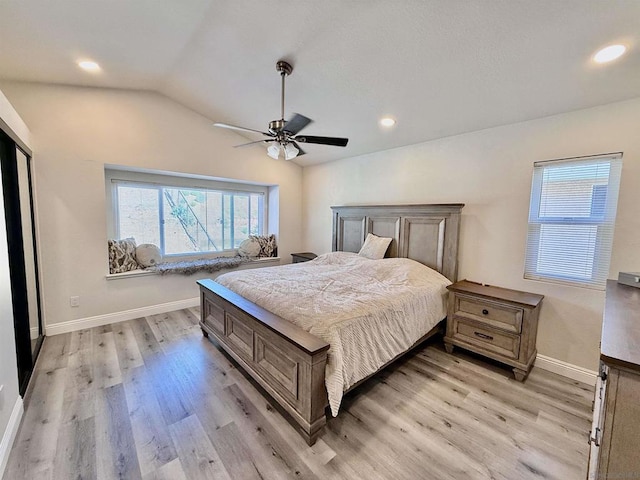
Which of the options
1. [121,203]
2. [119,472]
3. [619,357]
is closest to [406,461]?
[619,357]

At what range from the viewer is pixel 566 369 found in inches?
97.7

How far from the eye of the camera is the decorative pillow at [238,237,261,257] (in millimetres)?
4844

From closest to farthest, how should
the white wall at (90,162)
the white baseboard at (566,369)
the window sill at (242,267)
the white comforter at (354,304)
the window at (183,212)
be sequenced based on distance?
the white comforter at (354,304) → the white baseboard at (566,369) → the white wall at (90,162) → the window sill at (242,267) → the window at (183,212)

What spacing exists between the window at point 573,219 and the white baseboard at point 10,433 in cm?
405

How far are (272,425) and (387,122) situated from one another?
315cm

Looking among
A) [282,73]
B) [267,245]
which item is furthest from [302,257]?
[282,73]

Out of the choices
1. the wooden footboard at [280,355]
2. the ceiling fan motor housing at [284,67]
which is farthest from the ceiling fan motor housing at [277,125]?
the wooden footboard at [280,355]

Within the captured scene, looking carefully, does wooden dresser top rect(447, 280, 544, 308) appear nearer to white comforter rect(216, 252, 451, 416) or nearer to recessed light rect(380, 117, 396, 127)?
white comforter rect(216, 252, 451, 416)

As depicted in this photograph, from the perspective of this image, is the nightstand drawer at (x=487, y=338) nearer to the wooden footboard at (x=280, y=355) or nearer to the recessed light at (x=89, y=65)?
the wooden footboard at (x=280, y=355)

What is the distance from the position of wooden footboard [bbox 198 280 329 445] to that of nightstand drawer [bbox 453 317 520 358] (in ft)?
5.59

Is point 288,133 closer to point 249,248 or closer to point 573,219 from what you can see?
point 573,219

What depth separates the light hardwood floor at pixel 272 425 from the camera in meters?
1.54

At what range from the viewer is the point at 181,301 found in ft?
13.3

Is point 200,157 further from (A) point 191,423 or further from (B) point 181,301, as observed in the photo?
(A) point 191,423
